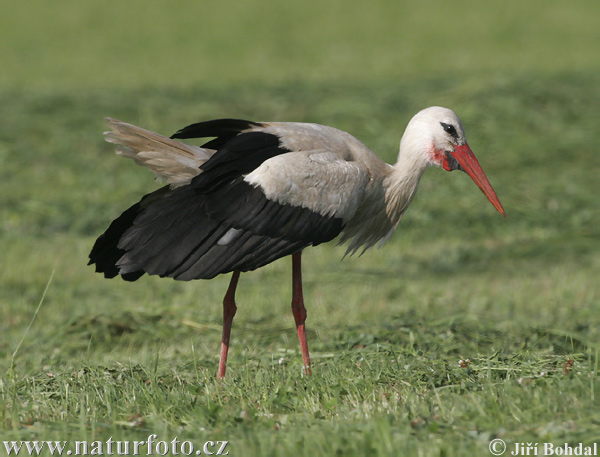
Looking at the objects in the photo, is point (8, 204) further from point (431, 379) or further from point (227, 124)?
point (431, 379)

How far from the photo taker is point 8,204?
11.0 meters

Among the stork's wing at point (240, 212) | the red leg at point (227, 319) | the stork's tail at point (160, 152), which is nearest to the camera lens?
the stork's wing at point (240, 212)

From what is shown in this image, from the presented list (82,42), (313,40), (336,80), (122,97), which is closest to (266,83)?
(336,80)

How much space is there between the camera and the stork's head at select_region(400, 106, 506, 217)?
560 cm

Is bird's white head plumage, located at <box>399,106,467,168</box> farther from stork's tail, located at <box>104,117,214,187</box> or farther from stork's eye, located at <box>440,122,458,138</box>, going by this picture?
stork's tail, located at <box>104,117,214,187</box>

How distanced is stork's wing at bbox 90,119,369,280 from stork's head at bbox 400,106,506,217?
667 millimetres

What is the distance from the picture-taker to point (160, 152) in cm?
511

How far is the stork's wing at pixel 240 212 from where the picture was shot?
16.1 ft

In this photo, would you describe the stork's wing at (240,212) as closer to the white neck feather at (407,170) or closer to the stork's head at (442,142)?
the white neck feather at (407,170)

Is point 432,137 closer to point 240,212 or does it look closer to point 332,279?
point 240,212

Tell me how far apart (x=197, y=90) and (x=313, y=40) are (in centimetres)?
808
